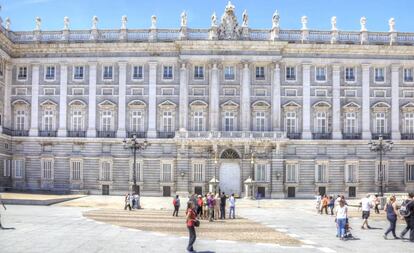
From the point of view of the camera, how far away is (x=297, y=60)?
225 feet

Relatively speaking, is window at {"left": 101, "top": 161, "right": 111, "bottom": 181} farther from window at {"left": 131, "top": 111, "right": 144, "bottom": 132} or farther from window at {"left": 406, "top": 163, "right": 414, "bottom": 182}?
window at {"left": 406, "top": 163, "right": 414, "bottom": 182}

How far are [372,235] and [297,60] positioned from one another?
40048 millimetres

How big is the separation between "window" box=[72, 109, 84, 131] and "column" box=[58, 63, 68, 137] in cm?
103

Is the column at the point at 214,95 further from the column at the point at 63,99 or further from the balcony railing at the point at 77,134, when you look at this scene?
the column at the point at 63,99

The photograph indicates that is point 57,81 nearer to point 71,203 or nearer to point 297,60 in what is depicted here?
point 71,203

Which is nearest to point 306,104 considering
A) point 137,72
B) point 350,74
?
point 350,74

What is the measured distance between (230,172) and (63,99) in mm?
21436

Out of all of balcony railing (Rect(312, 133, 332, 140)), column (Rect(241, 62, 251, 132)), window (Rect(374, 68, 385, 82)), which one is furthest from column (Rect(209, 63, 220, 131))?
window (Rect(374, 68, 385, 82))

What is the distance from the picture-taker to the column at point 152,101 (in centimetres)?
6794

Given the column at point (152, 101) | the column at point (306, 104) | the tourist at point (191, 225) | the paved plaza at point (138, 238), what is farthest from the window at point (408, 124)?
the tourist at point (191, 225)

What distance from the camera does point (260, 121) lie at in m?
68.1

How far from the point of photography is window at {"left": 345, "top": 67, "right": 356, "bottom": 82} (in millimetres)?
68938

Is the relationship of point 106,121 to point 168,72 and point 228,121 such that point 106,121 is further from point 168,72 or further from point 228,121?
point 228,121

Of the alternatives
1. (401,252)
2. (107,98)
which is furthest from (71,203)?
(401,252)
